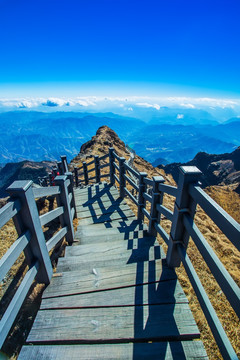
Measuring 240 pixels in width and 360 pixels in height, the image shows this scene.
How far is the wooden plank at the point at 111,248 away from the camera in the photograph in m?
3.84

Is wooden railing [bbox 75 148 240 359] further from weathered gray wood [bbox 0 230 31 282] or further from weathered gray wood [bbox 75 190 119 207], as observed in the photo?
weathered gray wood [bbox 75 190 119 207]

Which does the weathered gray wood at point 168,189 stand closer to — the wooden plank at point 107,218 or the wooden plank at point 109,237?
the wooden plank at point 109,237

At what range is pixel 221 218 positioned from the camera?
178cm

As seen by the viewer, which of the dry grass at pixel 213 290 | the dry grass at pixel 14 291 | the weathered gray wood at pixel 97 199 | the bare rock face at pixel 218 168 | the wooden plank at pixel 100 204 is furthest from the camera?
the bare rock face at pixel 218 168

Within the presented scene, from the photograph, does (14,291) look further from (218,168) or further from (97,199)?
(218,168)

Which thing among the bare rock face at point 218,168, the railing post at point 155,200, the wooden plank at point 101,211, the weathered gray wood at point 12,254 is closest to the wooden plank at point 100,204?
the wooden plank at point 101,211

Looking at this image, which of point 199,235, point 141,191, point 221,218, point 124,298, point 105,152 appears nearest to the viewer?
point 221,218

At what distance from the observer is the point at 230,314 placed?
11.4ft

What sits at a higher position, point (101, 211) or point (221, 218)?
point (221, 218)

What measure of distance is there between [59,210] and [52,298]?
5.09ft

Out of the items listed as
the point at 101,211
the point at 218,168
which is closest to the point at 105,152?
the point at 101,211

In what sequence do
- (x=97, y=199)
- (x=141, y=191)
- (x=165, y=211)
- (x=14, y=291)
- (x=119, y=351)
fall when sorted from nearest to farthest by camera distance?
(x=119, y=351) → (x=165, y=211) → (x=14, y=291) → (x=141, y=191) → (x=97, y=199)

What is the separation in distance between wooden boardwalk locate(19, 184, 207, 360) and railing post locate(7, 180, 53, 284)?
296 mm

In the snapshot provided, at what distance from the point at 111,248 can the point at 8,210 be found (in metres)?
2.39
